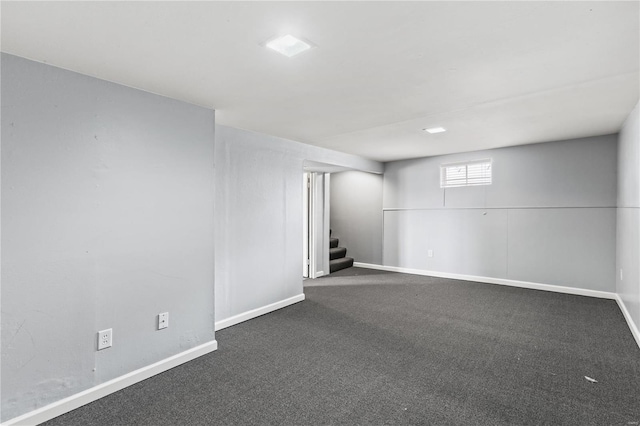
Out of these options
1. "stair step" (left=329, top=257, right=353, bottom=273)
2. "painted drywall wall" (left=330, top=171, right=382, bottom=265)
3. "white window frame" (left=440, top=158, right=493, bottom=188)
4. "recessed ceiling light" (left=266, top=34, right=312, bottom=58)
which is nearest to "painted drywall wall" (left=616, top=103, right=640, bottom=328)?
"white window frame" (left=440, top=158, right=493, bottom=188)

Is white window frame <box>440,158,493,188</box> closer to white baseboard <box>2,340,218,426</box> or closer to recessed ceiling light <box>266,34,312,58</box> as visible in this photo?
recessed ceiling light <box>266,34,312,58</box>

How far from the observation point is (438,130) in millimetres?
3986

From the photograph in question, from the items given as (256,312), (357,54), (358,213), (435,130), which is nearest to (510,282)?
(435,130)

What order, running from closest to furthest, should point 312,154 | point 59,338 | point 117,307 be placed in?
point 59,338
point 117,307
point 312,154

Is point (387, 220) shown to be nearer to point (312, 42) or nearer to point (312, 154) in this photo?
point (312, 154)

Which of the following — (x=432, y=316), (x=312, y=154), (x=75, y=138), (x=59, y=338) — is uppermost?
(x=312, y=154)

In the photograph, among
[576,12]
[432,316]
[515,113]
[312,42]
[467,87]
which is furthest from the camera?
[432,316]

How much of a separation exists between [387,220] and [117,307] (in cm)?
512

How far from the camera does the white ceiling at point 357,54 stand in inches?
A: 59.6

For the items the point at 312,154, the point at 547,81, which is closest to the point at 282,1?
the point at 547,81

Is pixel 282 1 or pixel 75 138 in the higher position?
pixel 282 1

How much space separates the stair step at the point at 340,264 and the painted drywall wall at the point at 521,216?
96 centimetres

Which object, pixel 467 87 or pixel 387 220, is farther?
pixel 387 220

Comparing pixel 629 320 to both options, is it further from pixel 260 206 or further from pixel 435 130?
pixel 260 206
